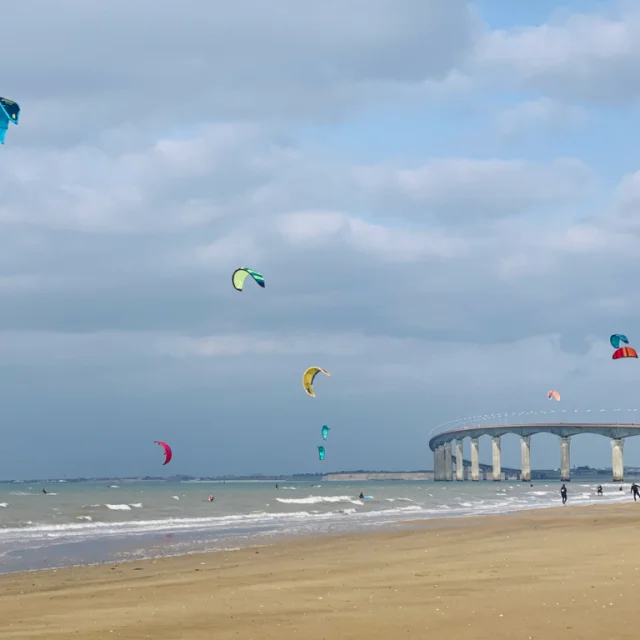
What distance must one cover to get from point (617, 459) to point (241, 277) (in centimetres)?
12280

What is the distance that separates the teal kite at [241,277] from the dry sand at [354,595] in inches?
664

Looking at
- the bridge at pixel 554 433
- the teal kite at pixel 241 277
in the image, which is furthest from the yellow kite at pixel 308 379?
the bridge at pixel 554 433

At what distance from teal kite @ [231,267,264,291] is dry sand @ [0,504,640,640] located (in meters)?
16.9

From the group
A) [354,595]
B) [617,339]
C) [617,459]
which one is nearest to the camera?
[354,595]

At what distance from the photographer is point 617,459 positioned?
148500mm

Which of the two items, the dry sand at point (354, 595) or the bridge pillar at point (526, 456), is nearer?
the dry sand at point (354, 595)

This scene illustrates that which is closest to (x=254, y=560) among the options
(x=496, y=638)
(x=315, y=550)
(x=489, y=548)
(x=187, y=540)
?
(x=315, y=550)

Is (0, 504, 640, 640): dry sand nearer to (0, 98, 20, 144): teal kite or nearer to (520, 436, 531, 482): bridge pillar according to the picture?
(0, 98, 20, 144): teal kite

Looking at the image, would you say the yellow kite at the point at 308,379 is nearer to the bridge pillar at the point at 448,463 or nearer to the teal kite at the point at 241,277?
the teal kite at the point at 241,277

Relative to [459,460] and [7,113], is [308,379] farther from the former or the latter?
[459,460]

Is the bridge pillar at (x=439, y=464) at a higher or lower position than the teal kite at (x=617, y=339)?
lower

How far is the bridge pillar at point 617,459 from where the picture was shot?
147 metres

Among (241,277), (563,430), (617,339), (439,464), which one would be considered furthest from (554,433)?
(241,277)

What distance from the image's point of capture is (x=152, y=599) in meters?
14.0
